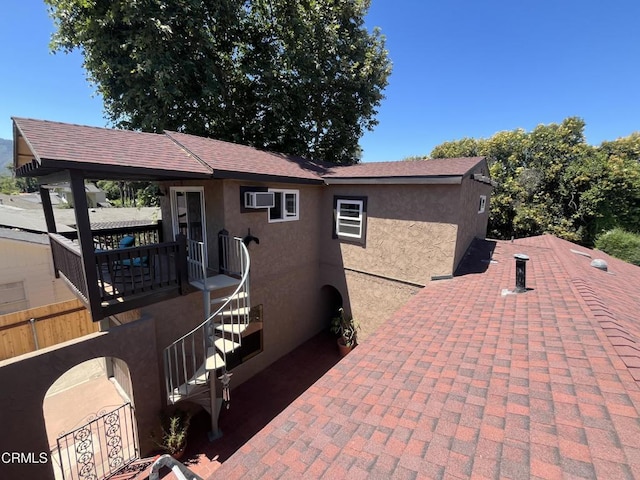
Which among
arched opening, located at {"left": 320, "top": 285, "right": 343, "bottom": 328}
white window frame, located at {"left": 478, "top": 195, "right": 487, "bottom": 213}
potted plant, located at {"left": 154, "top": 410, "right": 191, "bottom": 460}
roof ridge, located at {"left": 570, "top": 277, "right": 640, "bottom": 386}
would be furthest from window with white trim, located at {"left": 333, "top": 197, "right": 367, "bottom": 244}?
potted plant, located at {"left": 154, "top": 410, "right": 191, "bottom": 460}

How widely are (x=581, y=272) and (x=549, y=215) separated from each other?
1357cm

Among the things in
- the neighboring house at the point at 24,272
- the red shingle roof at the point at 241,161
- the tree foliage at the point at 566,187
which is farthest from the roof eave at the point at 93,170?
the tree foliage at the point at 566,187

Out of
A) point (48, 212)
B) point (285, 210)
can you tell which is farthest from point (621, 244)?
point (48, 212)

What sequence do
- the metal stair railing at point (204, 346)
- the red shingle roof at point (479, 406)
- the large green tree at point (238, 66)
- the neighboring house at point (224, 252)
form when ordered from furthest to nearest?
the large green tree at point (238, 66)
the metal stair railing at point (204, 346)
the neighboring house at point (224, 252)
the red shingle roof at point (479, 406)

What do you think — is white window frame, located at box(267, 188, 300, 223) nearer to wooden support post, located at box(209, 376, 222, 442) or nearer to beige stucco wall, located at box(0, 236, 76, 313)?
wooden support post, located at box(209, 376, 222, 442)

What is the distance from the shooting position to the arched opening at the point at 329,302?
11.3 metres

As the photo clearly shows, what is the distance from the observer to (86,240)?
454 cm

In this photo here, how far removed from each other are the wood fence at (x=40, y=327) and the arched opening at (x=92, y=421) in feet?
2.97

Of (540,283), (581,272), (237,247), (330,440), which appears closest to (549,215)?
(581,272)

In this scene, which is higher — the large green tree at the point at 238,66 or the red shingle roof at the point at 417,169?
the large green tree at the point at 238,66

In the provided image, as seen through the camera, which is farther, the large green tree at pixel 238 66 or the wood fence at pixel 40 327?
the large green tree at pixel 238 66

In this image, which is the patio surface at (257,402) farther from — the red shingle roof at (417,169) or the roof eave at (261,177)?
the red shingle roof at (417,169)

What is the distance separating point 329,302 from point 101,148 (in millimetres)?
9307

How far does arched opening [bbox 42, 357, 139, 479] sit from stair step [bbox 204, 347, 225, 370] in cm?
162
